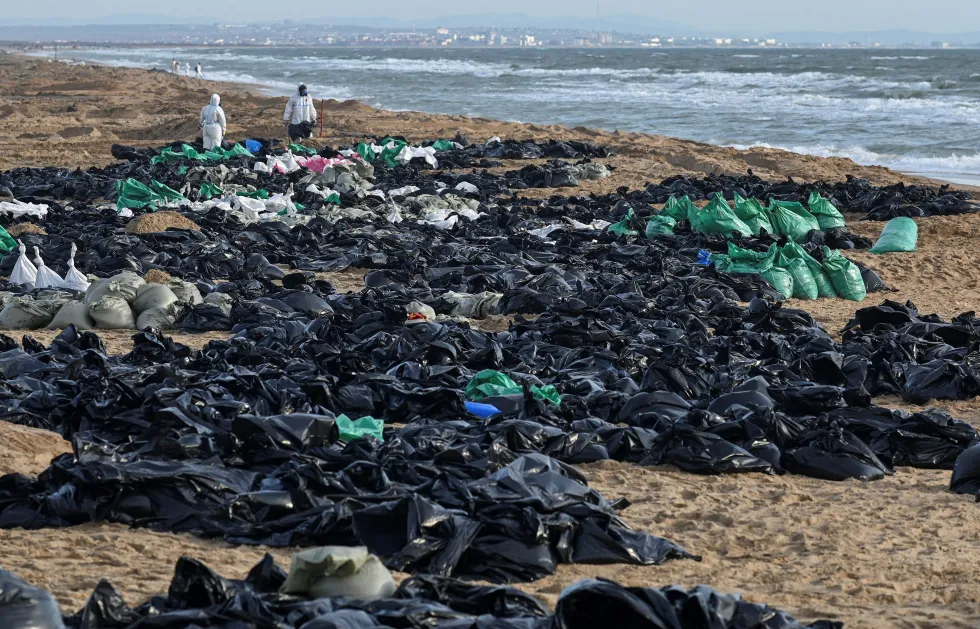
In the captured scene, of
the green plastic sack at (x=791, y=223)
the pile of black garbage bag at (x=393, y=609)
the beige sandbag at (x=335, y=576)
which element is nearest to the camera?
the pile of black garbage bag at (x=393, y=609)

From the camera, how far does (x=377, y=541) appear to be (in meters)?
4.68

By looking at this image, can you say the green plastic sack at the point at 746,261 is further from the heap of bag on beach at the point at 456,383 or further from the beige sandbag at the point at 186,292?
the beige sandbag at the point at 186,292

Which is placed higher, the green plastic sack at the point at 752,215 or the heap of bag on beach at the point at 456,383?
the green plastic sack at the point at 752,215

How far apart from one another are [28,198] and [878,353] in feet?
37.5

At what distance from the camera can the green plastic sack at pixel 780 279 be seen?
420 inches

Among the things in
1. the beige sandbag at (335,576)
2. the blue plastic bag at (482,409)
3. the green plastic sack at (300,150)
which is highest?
the green plastic sack at (300,150)

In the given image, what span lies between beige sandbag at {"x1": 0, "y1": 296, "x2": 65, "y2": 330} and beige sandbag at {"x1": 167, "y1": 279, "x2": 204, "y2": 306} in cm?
95

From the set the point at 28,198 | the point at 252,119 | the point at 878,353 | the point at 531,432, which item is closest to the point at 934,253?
the point at 878,353

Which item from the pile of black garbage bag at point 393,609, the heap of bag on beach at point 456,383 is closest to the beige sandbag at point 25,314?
the heap of bag on beach at point 456,383

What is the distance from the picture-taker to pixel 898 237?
41.7 ft

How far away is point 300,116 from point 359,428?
16.0 metres

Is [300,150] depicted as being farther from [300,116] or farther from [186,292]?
[186,292]

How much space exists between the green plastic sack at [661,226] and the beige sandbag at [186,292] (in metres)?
5.34

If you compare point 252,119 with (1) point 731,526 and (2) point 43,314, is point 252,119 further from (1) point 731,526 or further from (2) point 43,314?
(1) point 731,526
